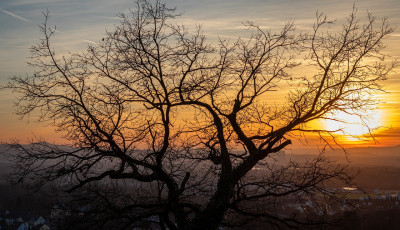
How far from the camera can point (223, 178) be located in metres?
10.3

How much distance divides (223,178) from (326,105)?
3307 millimetres

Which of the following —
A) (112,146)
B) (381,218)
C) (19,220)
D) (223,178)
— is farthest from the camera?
(19,220)

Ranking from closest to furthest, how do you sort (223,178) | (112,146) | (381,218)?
(112,146) < (223,178) < (381,218)

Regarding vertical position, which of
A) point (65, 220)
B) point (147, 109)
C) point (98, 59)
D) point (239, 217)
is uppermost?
point (98, 59)

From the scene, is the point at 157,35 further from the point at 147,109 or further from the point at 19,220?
the point at 19,220

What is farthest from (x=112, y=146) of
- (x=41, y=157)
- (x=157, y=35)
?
(x=157, y=35)

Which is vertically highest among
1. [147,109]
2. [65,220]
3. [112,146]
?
[147,109]

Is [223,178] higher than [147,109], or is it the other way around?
[147,109]

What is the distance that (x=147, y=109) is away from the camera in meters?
10.0

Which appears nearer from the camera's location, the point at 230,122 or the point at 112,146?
the point at 112,146

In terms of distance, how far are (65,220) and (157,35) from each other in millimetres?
4704

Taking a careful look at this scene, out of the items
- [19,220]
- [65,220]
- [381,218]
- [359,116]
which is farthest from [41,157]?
[19,220]

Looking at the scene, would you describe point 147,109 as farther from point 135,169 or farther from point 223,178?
point 223,178

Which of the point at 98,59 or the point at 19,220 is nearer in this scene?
the point at 98,59
